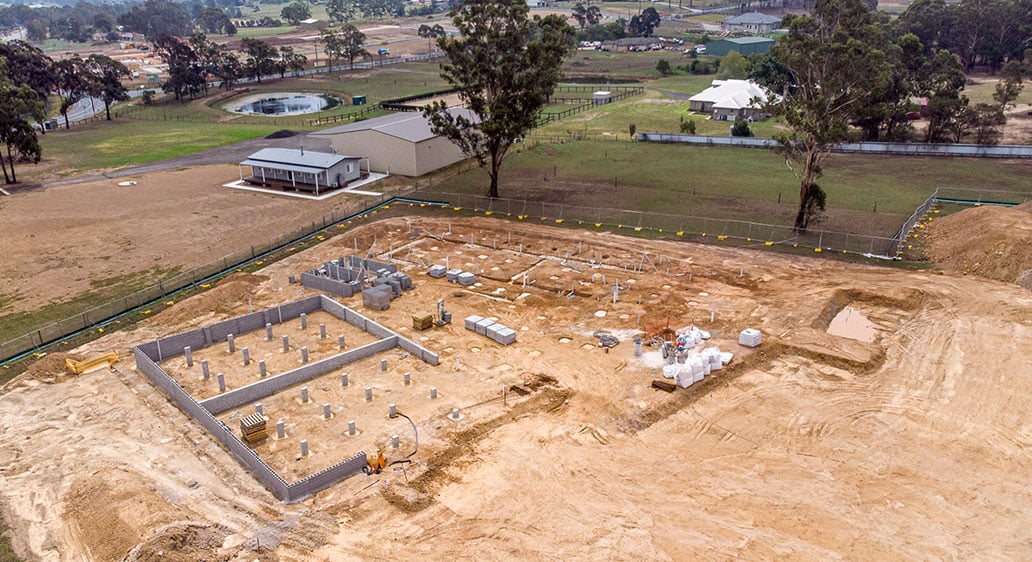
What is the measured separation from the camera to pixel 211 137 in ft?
263

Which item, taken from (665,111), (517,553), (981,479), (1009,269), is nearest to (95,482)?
(517,553)

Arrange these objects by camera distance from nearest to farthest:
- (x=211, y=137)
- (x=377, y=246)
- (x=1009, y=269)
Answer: (x=1009, y=269) → (x=377, y=246) → (x=211, y=137)

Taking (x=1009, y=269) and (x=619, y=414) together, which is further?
(x=1009, y=269)

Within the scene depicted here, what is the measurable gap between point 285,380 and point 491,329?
9578 mm

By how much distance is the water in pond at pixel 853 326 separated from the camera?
32.2 m

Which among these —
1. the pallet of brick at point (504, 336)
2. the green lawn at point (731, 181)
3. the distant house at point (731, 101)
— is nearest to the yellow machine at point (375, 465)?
the pallet of brick at point (504, 336)

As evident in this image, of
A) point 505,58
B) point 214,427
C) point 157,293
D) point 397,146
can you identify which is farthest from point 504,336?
point 397,146

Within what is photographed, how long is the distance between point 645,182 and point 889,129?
3075 centimetres

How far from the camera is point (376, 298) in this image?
118 ft

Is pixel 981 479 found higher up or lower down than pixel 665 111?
lower down

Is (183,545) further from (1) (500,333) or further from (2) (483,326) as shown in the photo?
(2) (483,326)

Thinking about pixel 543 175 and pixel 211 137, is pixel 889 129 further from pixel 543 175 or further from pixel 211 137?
pixel 211 137

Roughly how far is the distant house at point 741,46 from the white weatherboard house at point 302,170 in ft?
330

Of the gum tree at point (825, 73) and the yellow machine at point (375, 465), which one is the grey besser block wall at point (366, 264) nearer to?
the yellow machine at point (375, 465)
